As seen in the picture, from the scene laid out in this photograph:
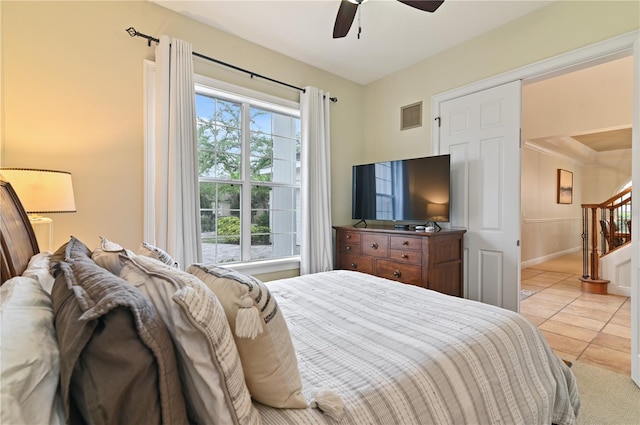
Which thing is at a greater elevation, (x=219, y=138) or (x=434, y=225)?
(x=219, y=138)

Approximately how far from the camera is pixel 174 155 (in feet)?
8.21

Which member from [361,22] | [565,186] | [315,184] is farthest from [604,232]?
[361,22]

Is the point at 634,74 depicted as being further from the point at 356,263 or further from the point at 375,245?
the point at 356,263

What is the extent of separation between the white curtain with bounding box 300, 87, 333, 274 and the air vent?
3.05 feet

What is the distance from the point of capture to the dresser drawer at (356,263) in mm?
3283

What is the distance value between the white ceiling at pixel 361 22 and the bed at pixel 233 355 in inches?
87.1

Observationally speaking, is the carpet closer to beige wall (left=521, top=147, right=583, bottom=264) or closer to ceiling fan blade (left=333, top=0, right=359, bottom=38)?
ceiling fan blade (left=333, top=0, right=359, bottom=38)

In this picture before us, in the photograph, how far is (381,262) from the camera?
3143 mm

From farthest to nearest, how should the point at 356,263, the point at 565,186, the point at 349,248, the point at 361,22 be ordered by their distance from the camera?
the point at 565,186 → the point at 349,248 → the point at 356,263 → the point at 361,22

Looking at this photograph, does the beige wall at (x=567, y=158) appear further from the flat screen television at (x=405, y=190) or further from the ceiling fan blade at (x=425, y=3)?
the ceiling fan blade at (x=425, y=3)

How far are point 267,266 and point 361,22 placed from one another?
2.54 m

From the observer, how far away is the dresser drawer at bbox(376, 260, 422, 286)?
2.79 m

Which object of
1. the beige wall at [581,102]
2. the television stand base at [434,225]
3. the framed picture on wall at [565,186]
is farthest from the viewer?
the framed picture on wall at [565,186]

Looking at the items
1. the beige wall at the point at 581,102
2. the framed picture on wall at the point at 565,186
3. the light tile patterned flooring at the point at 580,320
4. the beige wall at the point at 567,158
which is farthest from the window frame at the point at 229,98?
the framed picture on wall at the point at 565,186
